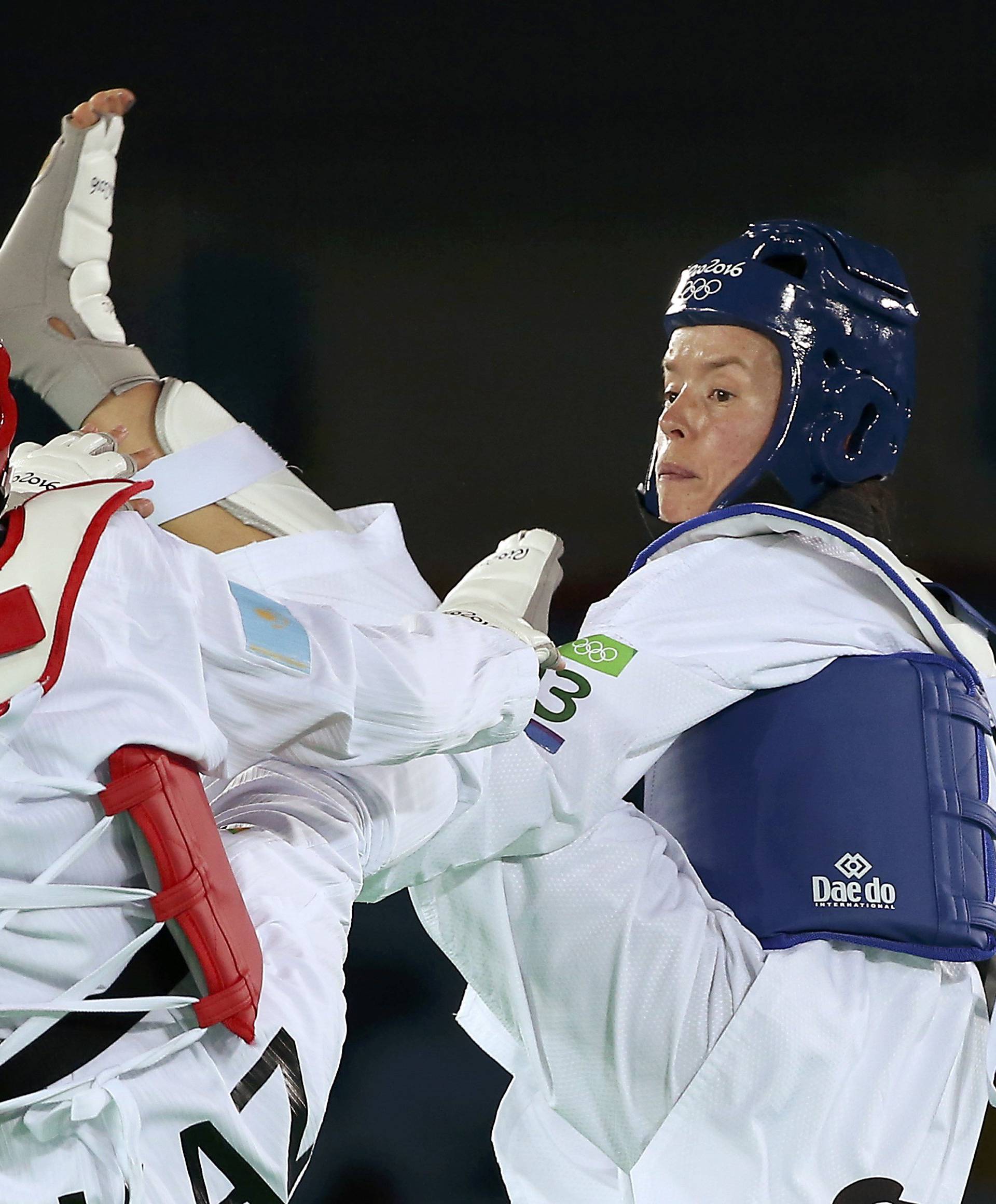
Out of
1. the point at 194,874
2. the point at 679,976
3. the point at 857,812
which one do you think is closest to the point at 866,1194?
the point at 679,976

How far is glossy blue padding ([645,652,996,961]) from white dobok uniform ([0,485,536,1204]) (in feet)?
2.14

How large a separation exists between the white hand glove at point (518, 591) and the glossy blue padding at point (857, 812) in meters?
0.41

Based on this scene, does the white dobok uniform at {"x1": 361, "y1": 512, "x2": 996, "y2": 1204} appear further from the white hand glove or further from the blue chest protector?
the white hand glove

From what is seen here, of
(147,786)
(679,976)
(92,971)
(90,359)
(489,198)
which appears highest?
(489,198)

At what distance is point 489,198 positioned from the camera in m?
3.34

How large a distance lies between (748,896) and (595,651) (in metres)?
0.37

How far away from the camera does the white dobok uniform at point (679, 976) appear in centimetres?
181

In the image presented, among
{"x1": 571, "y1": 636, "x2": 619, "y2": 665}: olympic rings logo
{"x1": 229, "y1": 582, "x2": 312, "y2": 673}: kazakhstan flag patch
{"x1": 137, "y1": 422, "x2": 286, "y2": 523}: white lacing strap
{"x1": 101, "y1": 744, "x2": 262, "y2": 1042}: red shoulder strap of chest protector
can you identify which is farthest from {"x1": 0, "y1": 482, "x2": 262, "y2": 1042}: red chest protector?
{"x1": 571, "y1": 636, "x2": 619, "y2": 665}: olympic rings logo

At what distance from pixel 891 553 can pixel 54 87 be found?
2.21 m

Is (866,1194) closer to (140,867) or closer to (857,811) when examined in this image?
(857,811)

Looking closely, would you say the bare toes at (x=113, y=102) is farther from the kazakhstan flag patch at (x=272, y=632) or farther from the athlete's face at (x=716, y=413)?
the athlete's face at (x=716, y=413)

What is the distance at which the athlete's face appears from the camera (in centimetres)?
230

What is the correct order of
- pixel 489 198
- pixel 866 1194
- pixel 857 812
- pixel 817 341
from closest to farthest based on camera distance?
pixel 866 1194
pixel 857 812
pixel 817 341
pixel 489 198

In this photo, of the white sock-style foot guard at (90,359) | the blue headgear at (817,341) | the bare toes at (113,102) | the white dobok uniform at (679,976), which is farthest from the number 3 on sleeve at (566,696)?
→ the bare toes at (113,102)
